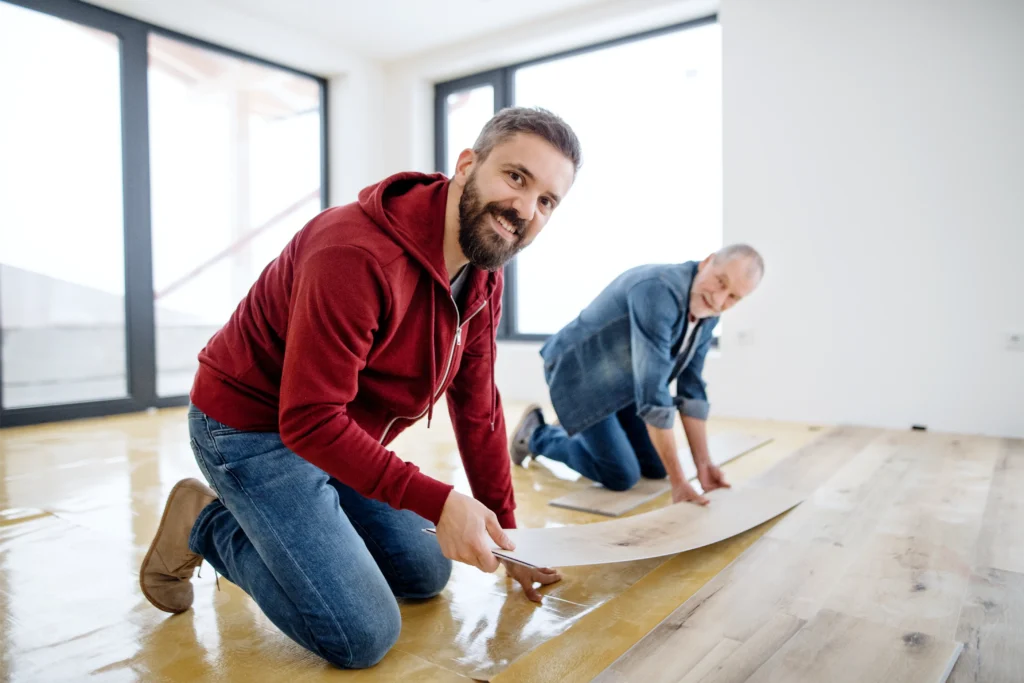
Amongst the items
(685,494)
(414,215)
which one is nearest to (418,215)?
(414,215)

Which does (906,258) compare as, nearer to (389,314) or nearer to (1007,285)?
(1007,285)

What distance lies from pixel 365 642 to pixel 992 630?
1.20m

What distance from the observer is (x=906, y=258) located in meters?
3.76

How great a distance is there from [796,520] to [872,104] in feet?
8.80

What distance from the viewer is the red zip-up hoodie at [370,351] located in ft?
3.58

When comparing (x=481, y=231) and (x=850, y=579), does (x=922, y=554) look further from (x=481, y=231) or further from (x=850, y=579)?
(x=481, y=231)

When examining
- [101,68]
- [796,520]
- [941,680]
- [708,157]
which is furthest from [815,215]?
[101,68]

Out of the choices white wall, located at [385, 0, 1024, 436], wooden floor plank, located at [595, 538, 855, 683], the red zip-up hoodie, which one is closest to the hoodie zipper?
the red zip-up hoodie

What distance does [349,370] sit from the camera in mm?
1125

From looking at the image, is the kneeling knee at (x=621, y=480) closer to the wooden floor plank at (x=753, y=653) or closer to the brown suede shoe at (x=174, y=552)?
the wooden floor plank at (x=753, y=653)

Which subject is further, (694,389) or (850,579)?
(694,389)

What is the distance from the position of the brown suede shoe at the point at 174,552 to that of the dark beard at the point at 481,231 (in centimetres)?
76

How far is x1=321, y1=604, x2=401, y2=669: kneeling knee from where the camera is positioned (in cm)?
125

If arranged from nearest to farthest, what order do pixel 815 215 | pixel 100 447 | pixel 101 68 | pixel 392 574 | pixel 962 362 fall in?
pixel 392 574 < pixel 100 447 < pixel 962 362 < pixel 815 215 < pixel 101 68
